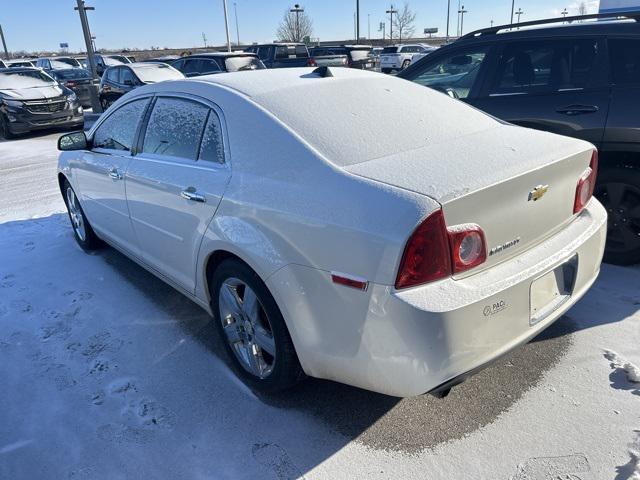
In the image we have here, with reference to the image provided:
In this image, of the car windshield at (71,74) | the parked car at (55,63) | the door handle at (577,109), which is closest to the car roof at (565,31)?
the door handle at (577,109)

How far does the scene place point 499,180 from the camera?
2125 mm

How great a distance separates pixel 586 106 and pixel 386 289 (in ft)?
9.46

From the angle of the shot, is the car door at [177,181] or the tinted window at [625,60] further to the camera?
the tinted window at [625,60]

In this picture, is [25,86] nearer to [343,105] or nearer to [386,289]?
[343,105]

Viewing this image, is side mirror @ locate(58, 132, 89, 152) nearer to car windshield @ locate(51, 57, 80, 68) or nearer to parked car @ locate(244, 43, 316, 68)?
parked car @ locate(244, 43, 316, 68)

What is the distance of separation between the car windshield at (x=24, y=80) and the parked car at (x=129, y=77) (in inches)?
60.8

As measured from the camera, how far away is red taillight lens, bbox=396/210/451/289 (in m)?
1.89

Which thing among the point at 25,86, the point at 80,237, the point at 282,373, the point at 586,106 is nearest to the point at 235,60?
the point at 25,86

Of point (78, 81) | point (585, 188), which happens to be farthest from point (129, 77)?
point (585, 188)

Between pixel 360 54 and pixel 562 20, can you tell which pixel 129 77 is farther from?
pixel 562 20

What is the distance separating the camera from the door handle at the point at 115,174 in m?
3.67

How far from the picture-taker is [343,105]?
2.79 metres

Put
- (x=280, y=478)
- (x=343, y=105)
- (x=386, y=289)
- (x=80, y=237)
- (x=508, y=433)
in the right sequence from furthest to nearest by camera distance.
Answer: (x=80, y=237) < (x=343, y=105) < (x=508, y=433) < (x=280, y=478) < (x=386, y=289)

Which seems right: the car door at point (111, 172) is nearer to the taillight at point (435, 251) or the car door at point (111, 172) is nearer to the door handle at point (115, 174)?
the door handle at point (115, 174)
